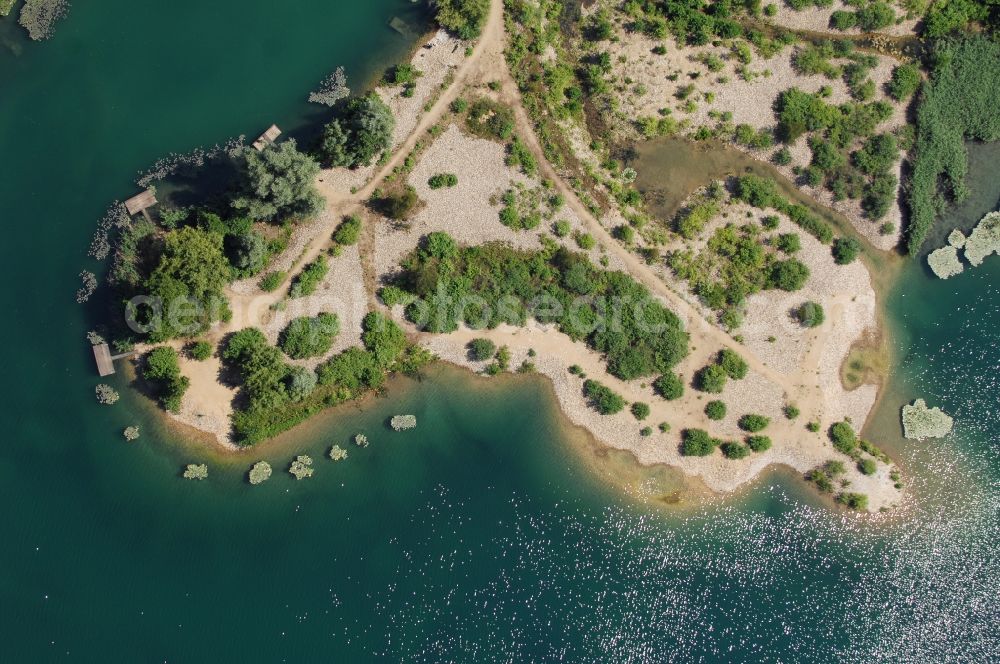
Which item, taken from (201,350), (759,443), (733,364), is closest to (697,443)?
(759,443)

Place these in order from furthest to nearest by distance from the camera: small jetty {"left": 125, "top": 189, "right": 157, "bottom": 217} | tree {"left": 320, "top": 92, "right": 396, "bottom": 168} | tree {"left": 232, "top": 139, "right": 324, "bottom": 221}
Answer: small jetty {"left": 125, "top": 189, "right": 157, "bottom": 217}
tree {"left": 320, "top": 92, "right": 396, "bottom": 168}
tree {"left": 232, "top": 139, "right": 324, "bottom": 221}

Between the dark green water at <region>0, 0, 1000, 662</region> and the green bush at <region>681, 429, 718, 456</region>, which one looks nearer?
the dark green water at <region>0, 0, 1000, 662</region>

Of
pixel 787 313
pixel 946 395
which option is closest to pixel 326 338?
pixel 787 313

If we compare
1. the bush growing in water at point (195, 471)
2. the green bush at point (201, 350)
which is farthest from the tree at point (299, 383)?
the bush growing in water at point (195, 471)

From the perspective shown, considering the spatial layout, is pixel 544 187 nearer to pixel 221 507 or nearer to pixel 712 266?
pixel 712 266

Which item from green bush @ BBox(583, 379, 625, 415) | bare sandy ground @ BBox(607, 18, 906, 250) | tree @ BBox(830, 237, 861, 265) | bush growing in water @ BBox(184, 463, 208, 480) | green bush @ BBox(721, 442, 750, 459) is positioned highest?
bare sandy ground @ BBox(607, 18, 906, 250)

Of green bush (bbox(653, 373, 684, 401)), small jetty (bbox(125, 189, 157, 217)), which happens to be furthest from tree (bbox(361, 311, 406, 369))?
green bush (bbox(653, 373, 684, 401))

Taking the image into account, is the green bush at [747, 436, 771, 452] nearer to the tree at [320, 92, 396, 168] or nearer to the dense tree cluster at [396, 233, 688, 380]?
the dense tree cluster at [396, 233, 688, 380]
